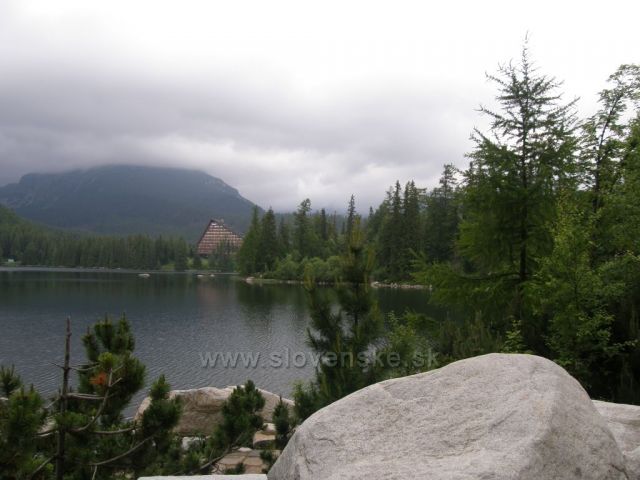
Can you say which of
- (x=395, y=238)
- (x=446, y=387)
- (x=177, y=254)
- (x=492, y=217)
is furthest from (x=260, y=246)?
(x=446, y=387)

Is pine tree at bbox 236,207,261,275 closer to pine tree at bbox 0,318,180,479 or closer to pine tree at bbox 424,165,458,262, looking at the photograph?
pine tree at bbox 424,165,458,262

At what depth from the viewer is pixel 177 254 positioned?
15625 centimetres

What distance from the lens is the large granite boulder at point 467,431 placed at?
3.52 m

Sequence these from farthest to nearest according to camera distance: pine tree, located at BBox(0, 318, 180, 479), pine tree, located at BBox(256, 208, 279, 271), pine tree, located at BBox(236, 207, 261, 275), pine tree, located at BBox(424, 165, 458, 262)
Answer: pine tree, located at BBox(236, 207, 261, 275) → pine tree, located at BBox(256, 208, 279, 271) → pine tree, located at BBox(424, 165, 458, 262) → pine tree, located at BBox(0, 318, 180, 479)

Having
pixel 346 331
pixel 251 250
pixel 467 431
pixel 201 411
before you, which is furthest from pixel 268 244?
pixel 467 431

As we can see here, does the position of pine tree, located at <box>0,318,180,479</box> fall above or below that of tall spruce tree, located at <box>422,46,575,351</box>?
below

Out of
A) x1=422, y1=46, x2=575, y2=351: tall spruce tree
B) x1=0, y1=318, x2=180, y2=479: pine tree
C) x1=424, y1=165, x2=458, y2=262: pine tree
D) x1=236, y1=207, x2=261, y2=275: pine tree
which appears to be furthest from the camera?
x1=236, y1=207, x2=261, y2=275: pine tree

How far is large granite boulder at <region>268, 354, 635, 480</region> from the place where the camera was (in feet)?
11.5

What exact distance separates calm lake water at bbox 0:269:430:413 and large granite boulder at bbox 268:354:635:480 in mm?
4779

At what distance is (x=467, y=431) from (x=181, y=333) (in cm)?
3368

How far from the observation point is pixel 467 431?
3.97 metres

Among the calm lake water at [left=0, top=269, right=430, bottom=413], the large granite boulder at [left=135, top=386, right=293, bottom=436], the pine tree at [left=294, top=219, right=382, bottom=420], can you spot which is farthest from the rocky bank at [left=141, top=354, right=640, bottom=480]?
the large granite boulder at [left=135, top=386, right=293, bottom=436]

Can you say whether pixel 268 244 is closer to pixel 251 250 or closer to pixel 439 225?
pixel 251 250

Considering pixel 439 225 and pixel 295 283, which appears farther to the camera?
pixel 295 283
